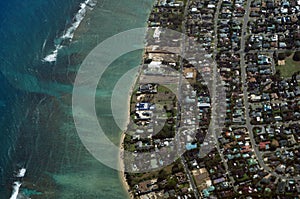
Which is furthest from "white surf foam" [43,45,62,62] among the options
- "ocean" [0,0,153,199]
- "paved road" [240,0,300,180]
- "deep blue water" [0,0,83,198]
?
"paved road" [240,0,300,180]

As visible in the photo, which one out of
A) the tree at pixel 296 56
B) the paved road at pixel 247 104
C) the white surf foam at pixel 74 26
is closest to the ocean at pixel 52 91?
the white surf foam at pixel 74 26

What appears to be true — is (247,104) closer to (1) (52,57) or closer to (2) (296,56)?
(2) (296,56)

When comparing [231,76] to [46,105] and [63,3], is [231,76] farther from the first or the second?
[63,3]

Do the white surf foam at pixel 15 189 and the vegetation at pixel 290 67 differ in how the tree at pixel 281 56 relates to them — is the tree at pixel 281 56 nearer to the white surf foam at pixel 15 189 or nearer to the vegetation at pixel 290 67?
the vegetation at pixel 290 67

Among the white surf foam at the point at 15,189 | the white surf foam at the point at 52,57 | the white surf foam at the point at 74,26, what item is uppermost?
the white surf foam at the point at 74,26

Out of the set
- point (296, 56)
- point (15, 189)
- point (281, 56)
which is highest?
point (281, 56)

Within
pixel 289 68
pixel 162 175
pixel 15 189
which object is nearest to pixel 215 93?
pixel 289 68
